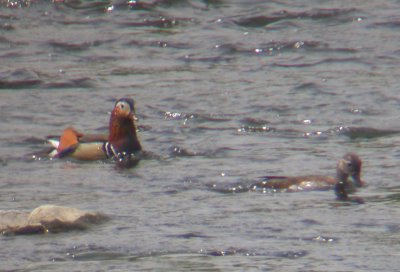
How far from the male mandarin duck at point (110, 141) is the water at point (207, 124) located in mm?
234

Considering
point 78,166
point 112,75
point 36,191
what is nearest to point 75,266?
point 36,191

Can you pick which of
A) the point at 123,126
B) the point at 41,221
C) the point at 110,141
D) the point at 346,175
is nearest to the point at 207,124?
the point at 123,126

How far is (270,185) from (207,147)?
2.56 metres

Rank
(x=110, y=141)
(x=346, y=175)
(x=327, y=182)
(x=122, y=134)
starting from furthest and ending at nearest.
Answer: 1. (x=122, y=134)
2. (x=110, y=141)
3. (x=327, y=182)
4. (x=346, y=175)

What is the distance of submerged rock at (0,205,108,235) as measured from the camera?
32.0ft

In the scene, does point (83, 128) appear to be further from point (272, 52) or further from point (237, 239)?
point (237, 239)

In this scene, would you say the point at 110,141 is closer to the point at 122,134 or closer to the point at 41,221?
the point at 122,134

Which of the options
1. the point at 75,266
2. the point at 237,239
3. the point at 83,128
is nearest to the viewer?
the point at 75,266

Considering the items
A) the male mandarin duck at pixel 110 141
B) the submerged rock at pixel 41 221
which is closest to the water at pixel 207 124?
the submerged rock at pixel 41 221

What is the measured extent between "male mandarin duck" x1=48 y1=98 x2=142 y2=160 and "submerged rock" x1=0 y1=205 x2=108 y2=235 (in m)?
4.66

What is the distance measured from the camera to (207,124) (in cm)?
1583

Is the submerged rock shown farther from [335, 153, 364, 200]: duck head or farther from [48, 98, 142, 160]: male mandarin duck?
[48, 98, 142, 160]: male mandarin duck

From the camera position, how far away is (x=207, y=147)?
47.7 ft

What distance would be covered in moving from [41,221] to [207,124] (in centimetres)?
614
